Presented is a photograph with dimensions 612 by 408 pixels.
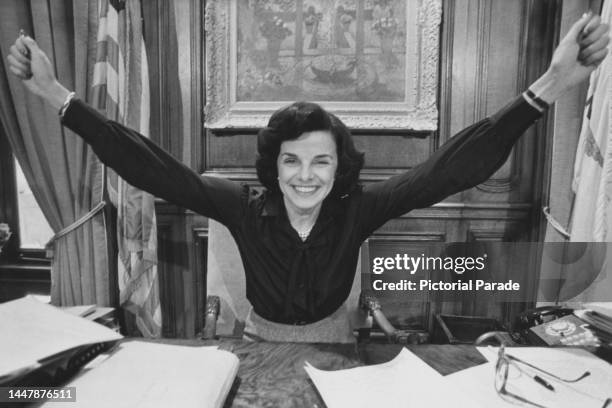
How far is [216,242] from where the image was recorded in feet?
4.65

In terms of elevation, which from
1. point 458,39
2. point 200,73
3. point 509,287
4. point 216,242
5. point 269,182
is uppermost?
point 458,39

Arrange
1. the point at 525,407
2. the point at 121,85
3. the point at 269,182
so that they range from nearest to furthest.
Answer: the point at 525,407, the point at 269,182, the point at 121,85

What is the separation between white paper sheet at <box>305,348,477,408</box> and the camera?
1.89 ft

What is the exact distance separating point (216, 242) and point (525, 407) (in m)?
1.10

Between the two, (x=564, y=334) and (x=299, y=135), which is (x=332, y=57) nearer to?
(x=299, y=135)

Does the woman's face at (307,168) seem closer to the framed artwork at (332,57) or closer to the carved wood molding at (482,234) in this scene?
the framed artwork at (332,57)

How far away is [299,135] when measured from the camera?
3.74ft

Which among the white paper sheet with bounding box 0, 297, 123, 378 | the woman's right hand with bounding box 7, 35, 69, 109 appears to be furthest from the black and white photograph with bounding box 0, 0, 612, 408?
the white paper sheet with bounding box 0, 297, 123, 378

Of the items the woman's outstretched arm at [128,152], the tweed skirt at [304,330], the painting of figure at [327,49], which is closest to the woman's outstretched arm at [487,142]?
the tweed skirt at [304,330]

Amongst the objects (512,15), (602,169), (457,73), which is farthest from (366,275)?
(512,15)

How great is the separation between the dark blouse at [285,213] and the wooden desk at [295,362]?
0.40 meters

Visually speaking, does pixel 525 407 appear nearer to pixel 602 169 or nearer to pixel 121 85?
pixel 602 169

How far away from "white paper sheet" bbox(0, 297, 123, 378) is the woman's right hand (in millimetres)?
536

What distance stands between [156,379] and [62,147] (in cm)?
167
